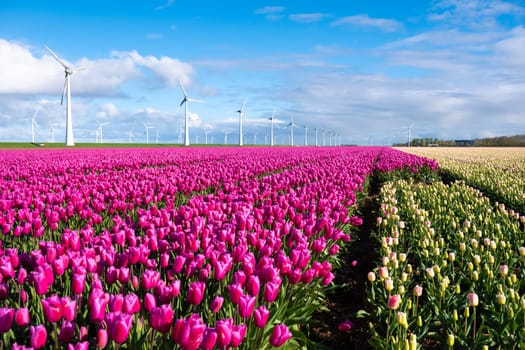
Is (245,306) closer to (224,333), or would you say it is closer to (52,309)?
(224,333)

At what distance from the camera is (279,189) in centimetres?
953

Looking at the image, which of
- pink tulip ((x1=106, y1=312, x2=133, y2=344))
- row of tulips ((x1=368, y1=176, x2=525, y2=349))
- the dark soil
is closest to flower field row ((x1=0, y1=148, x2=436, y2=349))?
pink tulip ((x1=106, y1=312, x2=133, y2=344))

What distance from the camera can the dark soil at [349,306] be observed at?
4935 mm

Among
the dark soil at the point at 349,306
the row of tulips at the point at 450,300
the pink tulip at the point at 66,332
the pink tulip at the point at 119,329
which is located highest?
the pink tulip at the point at 119,329

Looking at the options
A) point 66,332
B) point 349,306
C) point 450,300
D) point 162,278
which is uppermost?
point 66,332

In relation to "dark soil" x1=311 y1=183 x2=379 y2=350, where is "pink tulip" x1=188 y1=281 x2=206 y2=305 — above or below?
above

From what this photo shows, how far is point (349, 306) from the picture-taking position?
237 inches

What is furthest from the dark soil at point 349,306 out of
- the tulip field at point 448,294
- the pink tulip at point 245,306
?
the pink tulip at point 245,306

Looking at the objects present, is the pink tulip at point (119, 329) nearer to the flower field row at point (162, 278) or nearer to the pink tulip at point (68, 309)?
the flower field row at point (162, 278)

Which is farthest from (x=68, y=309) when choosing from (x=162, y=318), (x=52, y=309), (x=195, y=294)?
(x=195, y=294)

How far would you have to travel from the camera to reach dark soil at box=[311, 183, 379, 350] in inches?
194

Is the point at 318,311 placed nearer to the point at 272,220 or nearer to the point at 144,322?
the point at 272,220

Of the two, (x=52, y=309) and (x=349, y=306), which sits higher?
(x=52, y=309)

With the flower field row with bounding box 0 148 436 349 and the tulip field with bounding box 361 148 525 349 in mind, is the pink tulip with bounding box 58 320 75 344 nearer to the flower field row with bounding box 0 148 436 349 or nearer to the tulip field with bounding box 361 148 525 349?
the flower field row with bounding box 0 148 436 349
